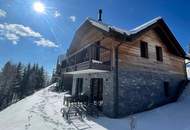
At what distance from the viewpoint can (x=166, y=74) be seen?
488 inches

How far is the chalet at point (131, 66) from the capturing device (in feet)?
30.0

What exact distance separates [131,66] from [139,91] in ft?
5.94

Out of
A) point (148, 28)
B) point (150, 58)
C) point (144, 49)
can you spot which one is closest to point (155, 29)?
point (148, 28)

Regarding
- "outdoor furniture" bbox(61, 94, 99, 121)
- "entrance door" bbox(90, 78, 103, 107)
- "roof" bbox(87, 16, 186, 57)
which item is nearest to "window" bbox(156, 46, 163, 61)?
"roof" bbox(87, 16, 186, 57)

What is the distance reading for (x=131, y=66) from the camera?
10086mm

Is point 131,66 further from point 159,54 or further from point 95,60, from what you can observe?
point 159,54

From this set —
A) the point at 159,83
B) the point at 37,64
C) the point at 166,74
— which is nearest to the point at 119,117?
the point at 159,83

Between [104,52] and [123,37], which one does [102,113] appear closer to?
[104,52]

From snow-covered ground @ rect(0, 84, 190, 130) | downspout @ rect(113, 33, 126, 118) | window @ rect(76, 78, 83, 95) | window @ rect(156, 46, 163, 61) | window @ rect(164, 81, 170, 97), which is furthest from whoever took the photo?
window @ rect(76, 78, 83, 95)

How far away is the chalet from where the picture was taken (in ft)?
30.0

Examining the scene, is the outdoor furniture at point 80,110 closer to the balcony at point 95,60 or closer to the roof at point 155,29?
the balcony at point 95,60

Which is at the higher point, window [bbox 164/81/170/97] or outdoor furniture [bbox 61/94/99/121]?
window [bbox 164/81/170/97]

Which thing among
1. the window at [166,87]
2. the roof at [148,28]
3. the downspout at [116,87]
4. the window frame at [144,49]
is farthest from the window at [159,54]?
the downspout at [116,87]

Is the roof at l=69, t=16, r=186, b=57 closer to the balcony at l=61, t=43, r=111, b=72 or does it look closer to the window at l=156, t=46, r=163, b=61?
the window at l=156, t=46, r=163, b=61
